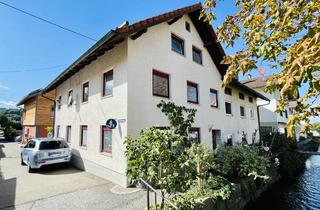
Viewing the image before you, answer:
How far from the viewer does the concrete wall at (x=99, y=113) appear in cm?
798

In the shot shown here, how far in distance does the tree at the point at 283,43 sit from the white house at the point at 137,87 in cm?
453

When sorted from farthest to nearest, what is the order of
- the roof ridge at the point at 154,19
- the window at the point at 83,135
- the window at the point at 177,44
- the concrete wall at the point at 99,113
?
the window at the point at 83,135, the window at the point at 177,44, the concrete wall at the point at 99,113, the roof ridge at the point at 154,19

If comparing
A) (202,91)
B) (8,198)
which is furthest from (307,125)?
(202,91)

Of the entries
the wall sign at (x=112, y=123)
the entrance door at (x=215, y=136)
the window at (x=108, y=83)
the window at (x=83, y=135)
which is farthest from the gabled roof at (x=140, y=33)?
the entrance door at (x=215, y=136)

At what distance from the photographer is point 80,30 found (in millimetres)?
9797

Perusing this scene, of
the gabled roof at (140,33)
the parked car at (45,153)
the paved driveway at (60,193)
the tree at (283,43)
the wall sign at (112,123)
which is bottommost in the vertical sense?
the paved driveway at (60,193)

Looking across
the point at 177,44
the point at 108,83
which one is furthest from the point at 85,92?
the point at 177,44

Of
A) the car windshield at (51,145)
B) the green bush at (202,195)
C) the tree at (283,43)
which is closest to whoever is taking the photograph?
the tree at (283,43)

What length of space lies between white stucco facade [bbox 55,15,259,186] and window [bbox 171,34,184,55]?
24 cm

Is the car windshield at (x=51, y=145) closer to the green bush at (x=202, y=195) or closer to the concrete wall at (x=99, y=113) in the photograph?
the concrete wall at (x=99, y=113)

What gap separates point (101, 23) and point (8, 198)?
26.6 feet

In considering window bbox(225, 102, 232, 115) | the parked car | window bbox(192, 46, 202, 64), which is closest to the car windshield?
the parked car

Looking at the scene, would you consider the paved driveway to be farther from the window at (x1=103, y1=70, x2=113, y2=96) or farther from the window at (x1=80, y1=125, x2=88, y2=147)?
the window at (x1=103, y1=70, x2=113, y2=96)

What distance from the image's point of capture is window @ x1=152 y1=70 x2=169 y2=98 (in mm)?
9137
